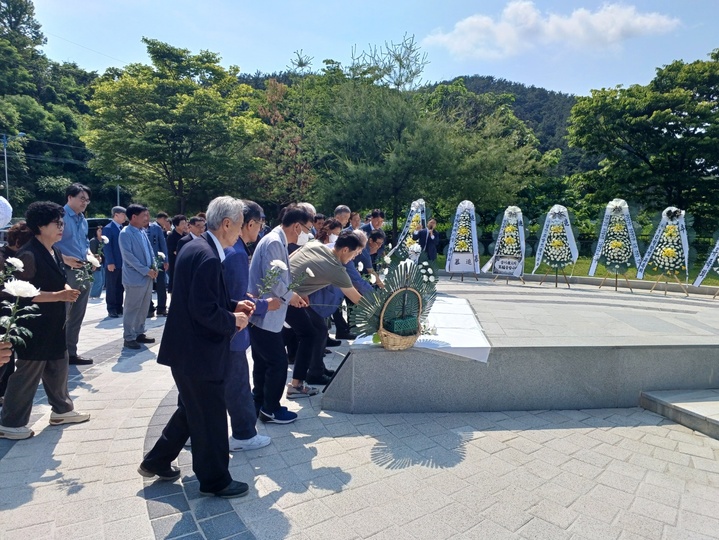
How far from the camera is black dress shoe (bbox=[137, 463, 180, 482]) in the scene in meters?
2.89

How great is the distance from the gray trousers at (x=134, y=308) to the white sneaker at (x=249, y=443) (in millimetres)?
3216

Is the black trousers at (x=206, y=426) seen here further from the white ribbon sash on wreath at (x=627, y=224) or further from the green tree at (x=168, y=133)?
the green tree at (x=168, y=133)

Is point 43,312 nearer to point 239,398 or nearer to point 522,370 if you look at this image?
point 239,398

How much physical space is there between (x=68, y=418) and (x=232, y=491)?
188 cm

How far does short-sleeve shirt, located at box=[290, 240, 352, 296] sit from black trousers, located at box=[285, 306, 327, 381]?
1.30 feet

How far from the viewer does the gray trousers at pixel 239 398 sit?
336 centimetres

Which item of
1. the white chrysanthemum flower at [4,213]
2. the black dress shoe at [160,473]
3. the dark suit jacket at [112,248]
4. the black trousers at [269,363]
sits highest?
the white chrysanthemum flower at [4,213]

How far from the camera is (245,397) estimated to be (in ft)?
11.2

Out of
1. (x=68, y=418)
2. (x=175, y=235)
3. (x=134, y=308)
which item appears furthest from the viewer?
(x=175, y=235)

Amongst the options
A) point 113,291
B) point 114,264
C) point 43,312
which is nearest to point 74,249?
point 43,312

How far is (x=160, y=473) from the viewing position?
9.46 feet

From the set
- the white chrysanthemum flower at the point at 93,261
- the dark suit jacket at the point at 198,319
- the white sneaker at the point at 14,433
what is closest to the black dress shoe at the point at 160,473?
the dark suit jacket at the point at 198,319

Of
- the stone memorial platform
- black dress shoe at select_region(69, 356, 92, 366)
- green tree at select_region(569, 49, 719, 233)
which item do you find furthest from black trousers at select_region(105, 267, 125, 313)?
green tree at select_region(569, 49, 719, 233)

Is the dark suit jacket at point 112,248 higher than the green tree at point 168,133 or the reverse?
the reverse
